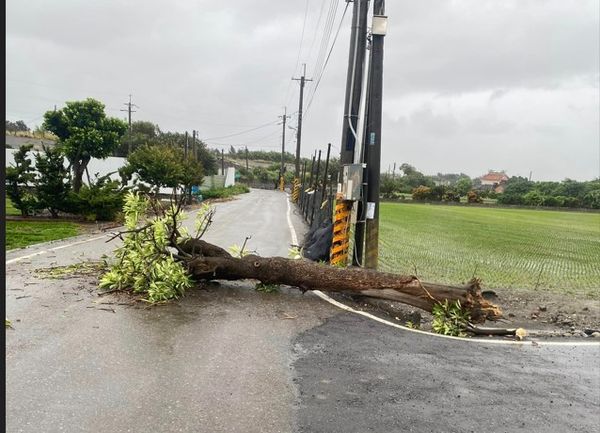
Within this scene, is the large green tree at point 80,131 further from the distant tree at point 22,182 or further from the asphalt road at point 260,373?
the asphalt road at point 260,373

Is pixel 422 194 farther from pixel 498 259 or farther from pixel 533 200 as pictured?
pixel 498 259

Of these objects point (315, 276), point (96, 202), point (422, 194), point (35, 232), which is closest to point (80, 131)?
point (96, 202)

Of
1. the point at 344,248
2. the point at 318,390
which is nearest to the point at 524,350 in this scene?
the point at 318,390

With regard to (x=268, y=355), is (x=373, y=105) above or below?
above

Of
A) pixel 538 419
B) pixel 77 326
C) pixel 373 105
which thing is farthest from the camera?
pixel 373 105

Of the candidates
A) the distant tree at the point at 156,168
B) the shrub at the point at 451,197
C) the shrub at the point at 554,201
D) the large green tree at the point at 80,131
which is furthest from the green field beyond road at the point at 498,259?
the shrub at the point at 554,201

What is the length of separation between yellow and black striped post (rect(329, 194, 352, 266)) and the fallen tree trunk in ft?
7.96

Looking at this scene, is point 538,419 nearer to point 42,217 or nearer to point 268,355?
point 268,355

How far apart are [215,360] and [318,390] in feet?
3.76

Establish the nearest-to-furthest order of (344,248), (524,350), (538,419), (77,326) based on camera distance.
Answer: (538,419), (77,326), (524,350), (344,248)

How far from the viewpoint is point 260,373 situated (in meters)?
4.60

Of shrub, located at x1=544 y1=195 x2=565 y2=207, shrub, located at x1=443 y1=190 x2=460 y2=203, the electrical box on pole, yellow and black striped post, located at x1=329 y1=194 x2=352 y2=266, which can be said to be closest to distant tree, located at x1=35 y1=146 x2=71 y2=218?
yellow and black striped post, located at x1=329 y1=194 x2=352 y2=266

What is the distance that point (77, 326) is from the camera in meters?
5.60

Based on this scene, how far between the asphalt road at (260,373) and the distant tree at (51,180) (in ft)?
35.1
